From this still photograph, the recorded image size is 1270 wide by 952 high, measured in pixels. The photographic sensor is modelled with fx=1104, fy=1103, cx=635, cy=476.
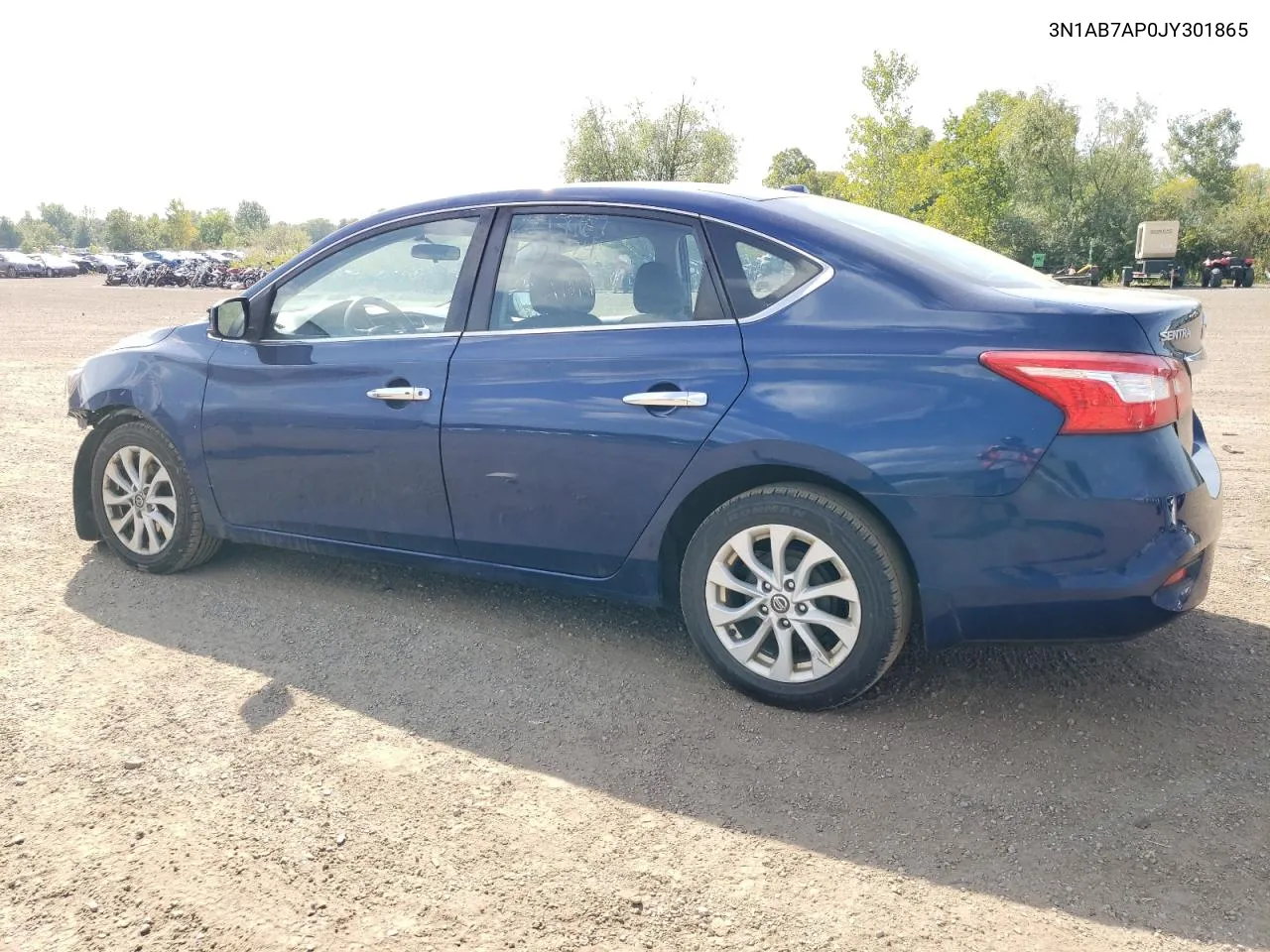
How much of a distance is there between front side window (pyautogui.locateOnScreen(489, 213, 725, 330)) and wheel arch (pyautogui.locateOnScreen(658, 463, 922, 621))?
558 mm

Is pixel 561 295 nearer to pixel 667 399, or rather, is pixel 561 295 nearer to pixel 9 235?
pixel 667 399

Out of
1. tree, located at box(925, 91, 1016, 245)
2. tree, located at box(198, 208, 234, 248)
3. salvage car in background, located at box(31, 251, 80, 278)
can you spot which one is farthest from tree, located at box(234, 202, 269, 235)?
tree, located at box(925, 91, 1016, 245)

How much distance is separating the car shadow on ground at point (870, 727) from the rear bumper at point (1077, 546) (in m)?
0.42

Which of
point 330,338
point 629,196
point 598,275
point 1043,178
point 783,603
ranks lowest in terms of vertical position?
point 783,603

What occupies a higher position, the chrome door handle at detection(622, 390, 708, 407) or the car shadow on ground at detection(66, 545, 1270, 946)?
the chrome door handle at detection(622, 390, 708, 407)

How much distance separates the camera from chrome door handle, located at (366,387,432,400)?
13.7ft

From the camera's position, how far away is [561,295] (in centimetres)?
409

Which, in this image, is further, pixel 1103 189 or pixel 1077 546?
pixel 1103 189

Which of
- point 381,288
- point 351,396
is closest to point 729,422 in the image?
point 351,396

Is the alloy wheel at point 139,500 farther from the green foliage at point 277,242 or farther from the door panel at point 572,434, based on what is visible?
the green foliage at point 277,242

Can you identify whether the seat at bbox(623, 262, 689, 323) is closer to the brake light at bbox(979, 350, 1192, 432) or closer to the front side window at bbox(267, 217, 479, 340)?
the front side window at bbox(267, 217, 479, 340)

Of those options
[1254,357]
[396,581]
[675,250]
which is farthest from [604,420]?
[1254,357]

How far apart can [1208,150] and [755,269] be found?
83.1 meters

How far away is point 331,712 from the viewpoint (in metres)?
3.70
